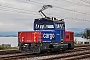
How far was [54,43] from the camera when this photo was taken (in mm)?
18266

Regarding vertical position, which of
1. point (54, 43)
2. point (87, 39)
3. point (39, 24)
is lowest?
point (87, 39)

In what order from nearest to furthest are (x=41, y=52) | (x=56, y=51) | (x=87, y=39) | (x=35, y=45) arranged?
1. (x=35, y=45)
2. (x=41, y=52)
3. (x=56, y=51)
4. (x=87, y=39)

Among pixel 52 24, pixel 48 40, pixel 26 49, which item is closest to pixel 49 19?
pixel 52 24

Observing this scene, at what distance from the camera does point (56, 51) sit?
63.9ft

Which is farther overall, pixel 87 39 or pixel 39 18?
pixel 87 39

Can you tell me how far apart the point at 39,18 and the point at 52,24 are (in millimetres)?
1398

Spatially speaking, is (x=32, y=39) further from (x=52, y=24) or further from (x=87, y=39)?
(x=87, y=39)

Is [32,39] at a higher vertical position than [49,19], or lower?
lower

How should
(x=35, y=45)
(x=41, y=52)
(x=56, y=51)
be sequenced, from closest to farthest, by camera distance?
(x=35, y=45), (x=41, y=52), (x=56, y=51)

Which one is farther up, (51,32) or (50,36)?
(51,32)

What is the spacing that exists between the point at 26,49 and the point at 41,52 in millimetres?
1557

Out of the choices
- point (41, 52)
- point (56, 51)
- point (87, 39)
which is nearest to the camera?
point (41, 52)

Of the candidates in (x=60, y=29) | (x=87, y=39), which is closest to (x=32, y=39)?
(x=60, y=29)

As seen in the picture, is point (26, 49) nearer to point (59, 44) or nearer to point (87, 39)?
point (59, 44)
